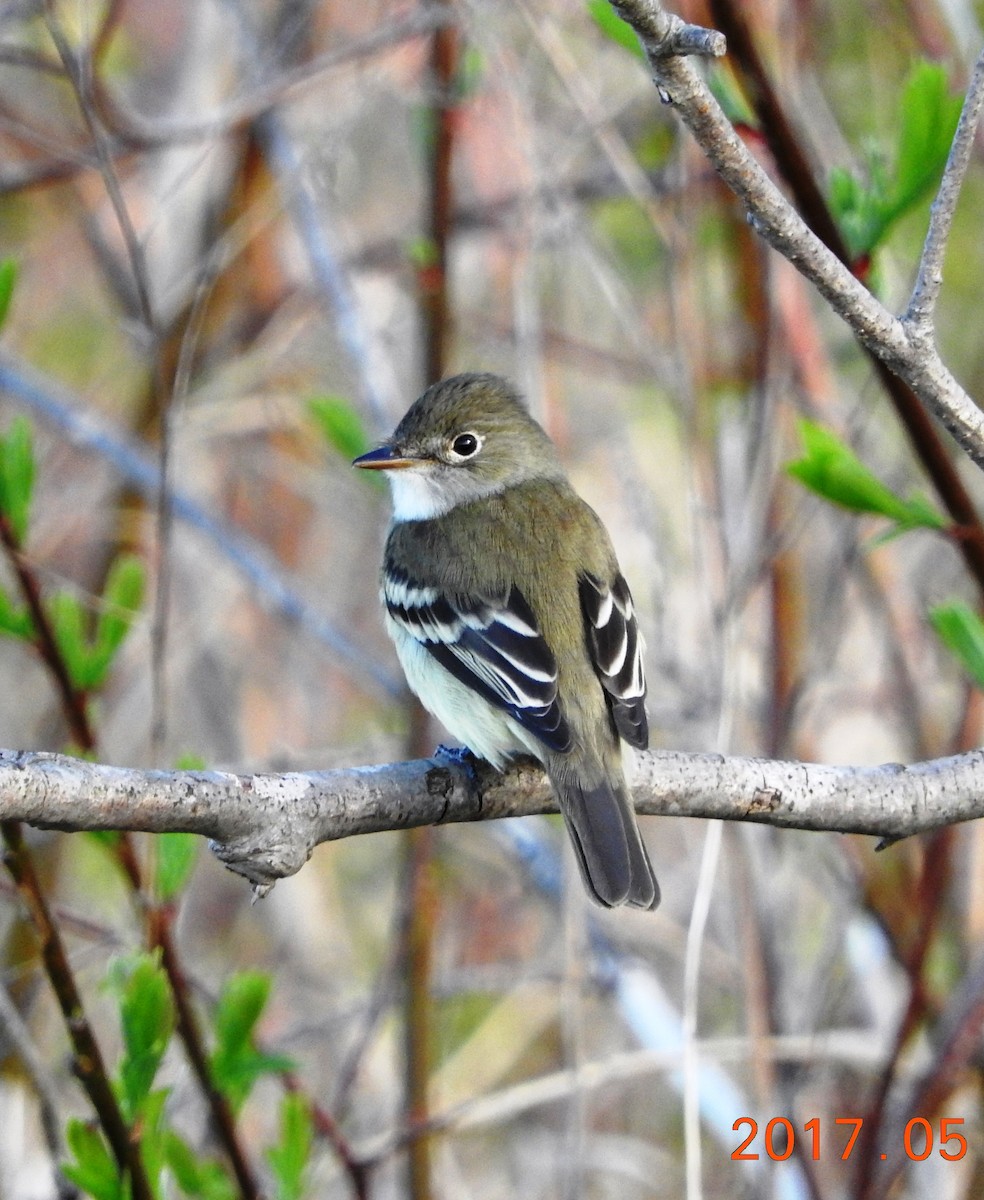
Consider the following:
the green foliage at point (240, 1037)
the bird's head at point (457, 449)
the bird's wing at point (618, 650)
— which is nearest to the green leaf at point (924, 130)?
the bird's wing at point (618, 650)

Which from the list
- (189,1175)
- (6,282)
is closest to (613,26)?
(6,282)

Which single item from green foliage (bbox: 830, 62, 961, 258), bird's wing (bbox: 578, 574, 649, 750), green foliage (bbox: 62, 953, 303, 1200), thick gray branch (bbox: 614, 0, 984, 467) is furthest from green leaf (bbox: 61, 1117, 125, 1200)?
green foliage (bbox: 830, 62, 961, 258)

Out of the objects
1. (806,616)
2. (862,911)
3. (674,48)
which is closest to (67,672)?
(674,48)

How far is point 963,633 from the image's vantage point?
265 cm

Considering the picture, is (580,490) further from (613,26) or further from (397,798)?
(397,798)

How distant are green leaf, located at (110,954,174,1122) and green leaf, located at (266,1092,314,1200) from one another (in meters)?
0.38

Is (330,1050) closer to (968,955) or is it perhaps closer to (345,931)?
(345,931)

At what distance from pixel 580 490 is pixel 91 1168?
436 cm

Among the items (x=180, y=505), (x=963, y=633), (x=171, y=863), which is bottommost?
(x=171, y=863)

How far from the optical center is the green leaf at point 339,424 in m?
4.03

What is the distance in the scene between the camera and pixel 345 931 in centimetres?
639

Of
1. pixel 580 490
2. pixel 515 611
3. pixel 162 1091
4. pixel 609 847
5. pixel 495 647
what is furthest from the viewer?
pixel 580 490

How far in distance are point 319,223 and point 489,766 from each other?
2351 mm

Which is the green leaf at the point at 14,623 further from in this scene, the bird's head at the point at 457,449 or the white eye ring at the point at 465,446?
the white eye ring at the point at 465,446
